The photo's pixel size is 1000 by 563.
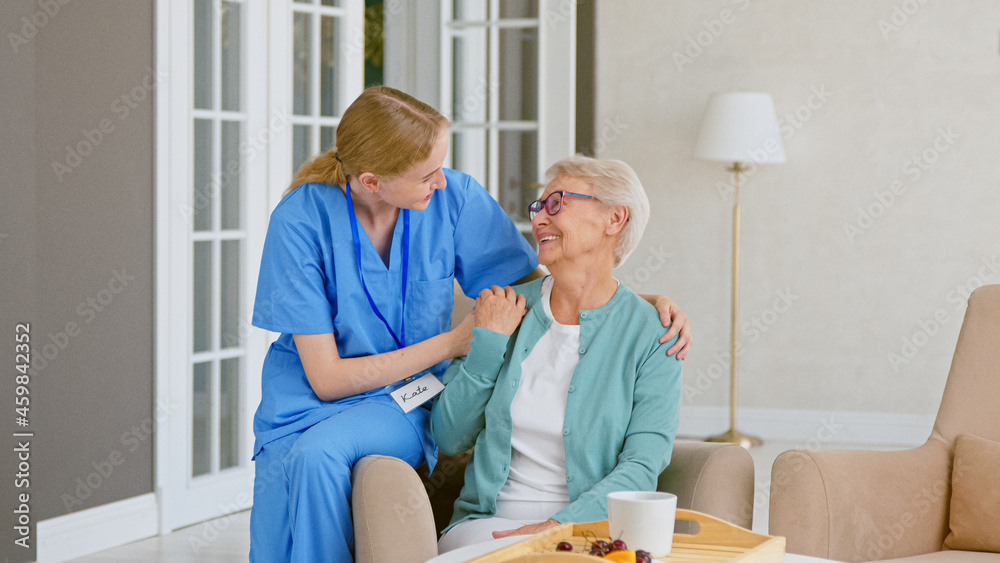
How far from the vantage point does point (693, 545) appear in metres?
1.29

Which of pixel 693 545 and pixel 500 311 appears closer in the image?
pixel 693 545

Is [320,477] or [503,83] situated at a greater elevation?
[503,83]

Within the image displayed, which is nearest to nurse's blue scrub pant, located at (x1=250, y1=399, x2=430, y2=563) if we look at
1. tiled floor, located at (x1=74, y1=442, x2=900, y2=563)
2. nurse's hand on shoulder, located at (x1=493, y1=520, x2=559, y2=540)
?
nurse's hand on shoulder, located at (x1=493, y1=520, x2=559, y2=540)

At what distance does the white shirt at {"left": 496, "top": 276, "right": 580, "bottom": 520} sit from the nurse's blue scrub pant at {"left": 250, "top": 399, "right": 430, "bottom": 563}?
0.22m

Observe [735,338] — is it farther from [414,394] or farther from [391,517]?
[391,517]

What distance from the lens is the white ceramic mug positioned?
1181 mm

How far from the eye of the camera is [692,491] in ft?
5.47

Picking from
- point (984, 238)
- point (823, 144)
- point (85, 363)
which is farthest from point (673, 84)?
point (85, 363)

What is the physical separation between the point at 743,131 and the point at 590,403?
2.99 meters

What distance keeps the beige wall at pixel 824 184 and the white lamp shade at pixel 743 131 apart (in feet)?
0.95

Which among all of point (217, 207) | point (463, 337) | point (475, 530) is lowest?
point (475, 530)

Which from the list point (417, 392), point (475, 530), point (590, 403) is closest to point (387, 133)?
point (417, 392)

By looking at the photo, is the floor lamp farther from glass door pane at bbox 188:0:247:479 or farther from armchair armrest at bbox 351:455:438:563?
armchair armrest at bbox 351:455:438:563

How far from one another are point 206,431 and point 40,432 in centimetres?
71
